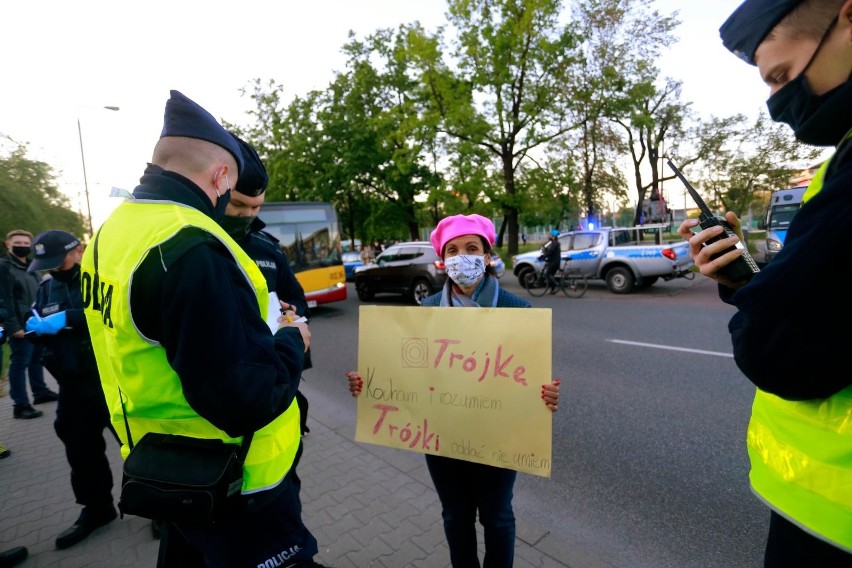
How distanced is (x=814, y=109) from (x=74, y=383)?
3842 mm

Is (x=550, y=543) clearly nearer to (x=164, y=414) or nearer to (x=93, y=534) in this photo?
(x=164, y=414)

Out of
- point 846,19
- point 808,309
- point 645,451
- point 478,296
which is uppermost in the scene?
point 846,19

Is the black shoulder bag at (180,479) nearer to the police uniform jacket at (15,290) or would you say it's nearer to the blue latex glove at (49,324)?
the blue latex glove at (49,324)

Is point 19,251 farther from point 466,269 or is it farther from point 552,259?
point 552,259

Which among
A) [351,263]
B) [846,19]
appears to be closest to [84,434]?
[846,19]

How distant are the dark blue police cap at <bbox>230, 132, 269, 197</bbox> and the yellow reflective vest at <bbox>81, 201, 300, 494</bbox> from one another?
802 mm

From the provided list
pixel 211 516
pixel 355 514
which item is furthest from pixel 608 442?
pixel 211 516

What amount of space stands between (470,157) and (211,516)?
19755 mm

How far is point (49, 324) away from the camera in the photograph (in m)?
2.68

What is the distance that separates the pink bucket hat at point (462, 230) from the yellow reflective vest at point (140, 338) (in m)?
1.13

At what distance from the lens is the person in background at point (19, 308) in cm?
459

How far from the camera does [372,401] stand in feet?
6.65

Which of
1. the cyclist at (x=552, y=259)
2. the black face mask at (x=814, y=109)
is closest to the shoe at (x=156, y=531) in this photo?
the black face mask at (x=814, y=109)

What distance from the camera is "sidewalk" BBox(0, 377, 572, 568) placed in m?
2.48
